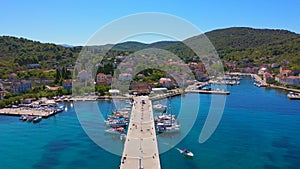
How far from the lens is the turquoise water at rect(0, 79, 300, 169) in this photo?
696cm

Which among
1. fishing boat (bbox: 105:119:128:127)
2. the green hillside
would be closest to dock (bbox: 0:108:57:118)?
fishing boat (bbox: 105:119:128:127)

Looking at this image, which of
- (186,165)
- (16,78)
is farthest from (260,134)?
(16,78)

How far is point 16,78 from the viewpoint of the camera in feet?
61.7

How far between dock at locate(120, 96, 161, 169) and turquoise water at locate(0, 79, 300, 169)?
35 centimetres

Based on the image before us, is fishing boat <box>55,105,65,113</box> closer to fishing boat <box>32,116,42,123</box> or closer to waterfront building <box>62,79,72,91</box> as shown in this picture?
fishing boat <box>32,116,42,123</box>

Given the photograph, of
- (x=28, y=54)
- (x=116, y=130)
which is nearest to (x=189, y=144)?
(x=116, y=130)

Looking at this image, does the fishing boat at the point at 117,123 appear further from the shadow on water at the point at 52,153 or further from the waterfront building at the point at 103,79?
the waterfront building at the point at 103,79

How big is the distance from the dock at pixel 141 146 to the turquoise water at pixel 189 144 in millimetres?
355

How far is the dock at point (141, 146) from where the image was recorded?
5.99 m

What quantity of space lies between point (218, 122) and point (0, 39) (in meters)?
26.4

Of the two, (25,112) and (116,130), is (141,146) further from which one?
(25,112)

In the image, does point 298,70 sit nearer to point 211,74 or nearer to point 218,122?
point 211,74

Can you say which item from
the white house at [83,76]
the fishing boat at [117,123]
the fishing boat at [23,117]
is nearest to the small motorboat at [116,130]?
the fishing boat at [117,123]

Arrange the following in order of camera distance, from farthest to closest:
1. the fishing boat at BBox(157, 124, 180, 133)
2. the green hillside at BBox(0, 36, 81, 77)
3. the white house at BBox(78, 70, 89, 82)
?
the green hillside at BBox(0, 36, 81, 77) → the white house at BBox(78, 70, 89, 82) → the fishing boat at BBox(157, 124, 180, 133)
